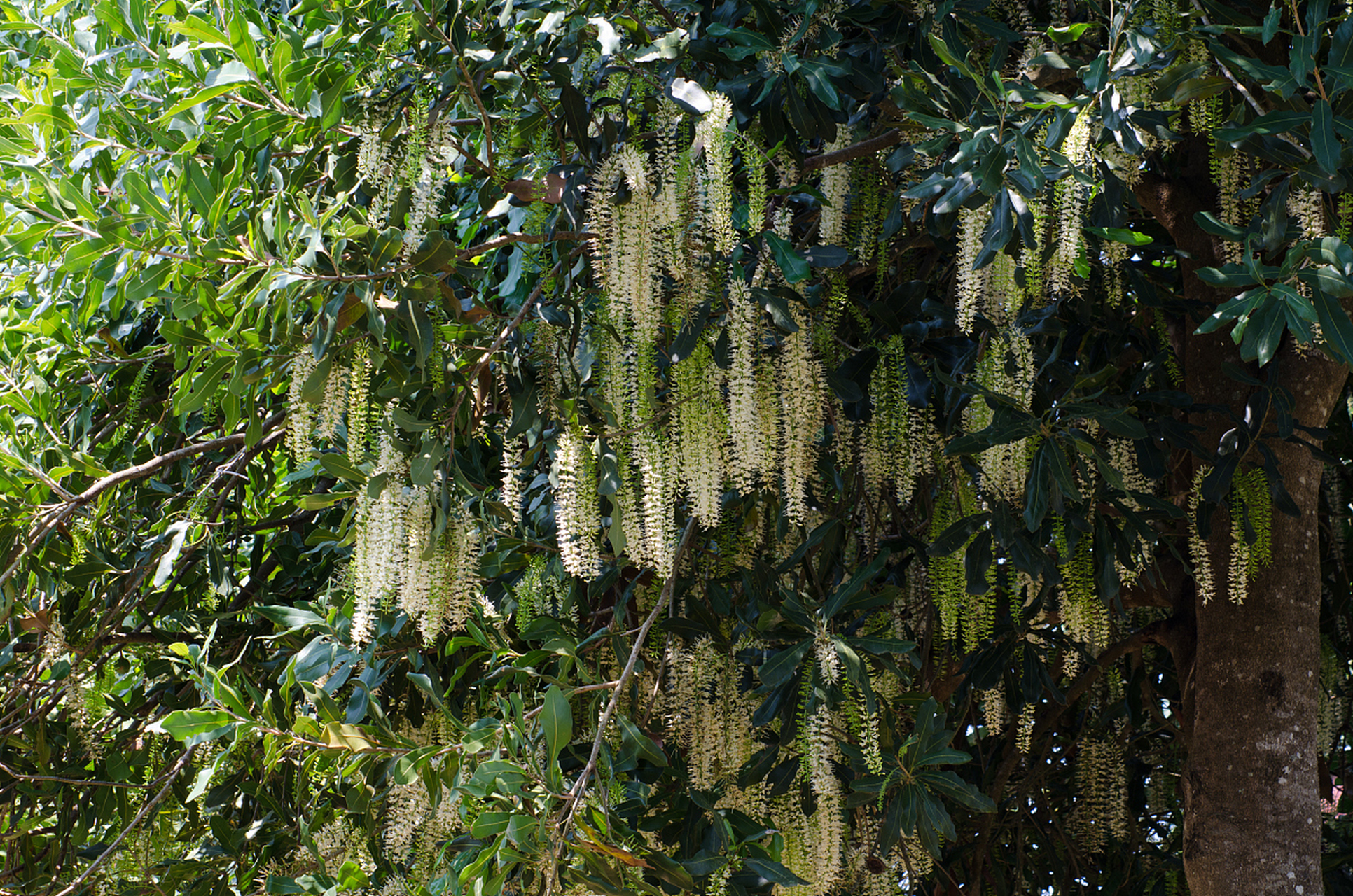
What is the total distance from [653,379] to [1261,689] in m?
1.67

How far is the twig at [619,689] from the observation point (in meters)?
2.10

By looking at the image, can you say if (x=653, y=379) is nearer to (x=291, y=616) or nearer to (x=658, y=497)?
(x=658, y=497)

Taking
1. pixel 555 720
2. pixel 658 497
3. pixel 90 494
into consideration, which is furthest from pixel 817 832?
pixel 90 494

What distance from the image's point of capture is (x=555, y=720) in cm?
211

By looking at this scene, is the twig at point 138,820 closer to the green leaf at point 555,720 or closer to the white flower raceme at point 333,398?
the white flower raceme at point 333,398

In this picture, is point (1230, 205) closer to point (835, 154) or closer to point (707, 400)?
point (835, 154)

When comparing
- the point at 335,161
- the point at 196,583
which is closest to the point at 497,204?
the point at 335,161

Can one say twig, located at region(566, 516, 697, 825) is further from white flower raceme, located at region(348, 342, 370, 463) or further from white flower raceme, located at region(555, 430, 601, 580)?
white flower raceme, located at region(348, 342, 370, 463)

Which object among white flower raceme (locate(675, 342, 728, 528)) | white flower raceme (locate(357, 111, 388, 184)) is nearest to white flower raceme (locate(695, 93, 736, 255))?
white flower raceme (locate(675, 342, 728, 528))

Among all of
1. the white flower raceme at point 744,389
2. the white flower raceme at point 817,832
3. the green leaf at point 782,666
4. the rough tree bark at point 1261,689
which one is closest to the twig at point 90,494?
the white flower raceme at point 744,389

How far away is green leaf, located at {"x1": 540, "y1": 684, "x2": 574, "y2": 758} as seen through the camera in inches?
82.8

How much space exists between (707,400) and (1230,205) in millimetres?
1242

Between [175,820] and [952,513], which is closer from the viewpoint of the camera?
[952,513]

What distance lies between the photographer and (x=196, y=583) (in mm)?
3428
